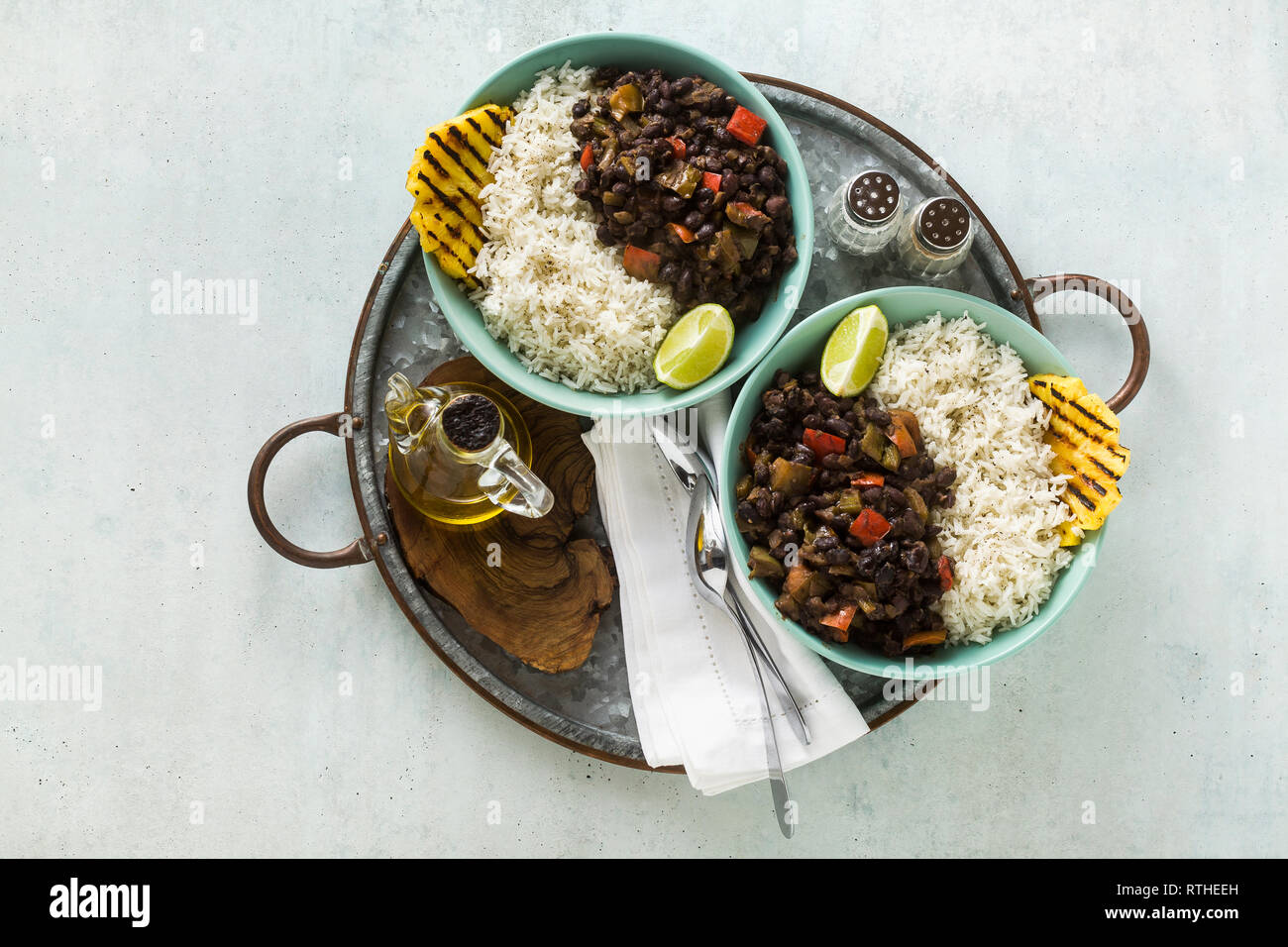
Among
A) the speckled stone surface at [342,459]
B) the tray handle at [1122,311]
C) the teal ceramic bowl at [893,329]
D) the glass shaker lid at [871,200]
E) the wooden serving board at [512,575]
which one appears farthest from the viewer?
the speckled stone surface at [342,459]

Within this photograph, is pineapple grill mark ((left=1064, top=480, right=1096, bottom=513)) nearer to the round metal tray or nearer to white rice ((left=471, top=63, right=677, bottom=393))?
the round metal tray

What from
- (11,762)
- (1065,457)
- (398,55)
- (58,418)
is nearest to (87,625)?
(11,762)

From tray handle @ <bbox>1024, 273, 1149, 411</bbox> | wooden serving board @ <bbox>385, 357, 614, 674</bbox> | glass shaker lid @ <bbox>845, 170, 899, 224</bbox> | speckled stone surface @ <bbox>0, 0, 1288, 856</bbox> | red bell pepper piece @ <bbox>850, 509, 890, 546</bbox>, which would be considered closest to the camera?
red bell pepper piece @ <bbox>850, 509, 890, 546</bbox>

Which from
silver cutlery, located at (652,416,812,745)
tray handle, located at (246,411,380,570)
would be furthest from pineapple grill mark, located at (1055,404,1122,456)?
tray handle, located at (246,411,380,570)

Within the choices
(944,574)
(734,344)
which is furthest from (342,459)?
(944,574)

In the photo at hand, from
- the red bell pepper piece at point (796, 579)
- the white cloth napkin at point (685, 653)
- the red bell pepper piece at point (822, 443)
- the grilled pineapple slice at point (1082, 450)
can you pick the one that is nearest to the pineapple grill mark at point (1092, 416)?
the grilled pineapple slice at point (1082, 450)

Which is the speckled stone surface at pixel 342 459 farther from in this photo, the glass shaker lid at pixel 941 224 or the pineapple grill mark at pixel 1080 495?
the pineapple grill mark at pixel 1080 495
